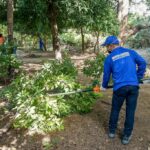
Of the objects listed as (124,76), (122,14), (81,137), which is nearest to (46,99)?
(81,137)

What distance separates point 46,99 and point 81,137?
96cm

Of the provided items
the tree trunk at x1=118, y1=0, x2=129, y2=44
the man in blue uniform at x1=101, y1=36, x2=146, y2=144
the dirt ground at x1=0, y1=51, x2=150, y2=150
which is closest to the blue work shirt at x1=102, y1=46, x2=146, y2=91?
the man in blue uniform at x1=101, y1=36, x2=146, y2=144

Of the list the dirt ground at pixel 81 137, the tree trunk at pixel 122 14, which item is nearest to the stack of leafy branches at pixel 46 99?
the dirt ground at pixel 81 137

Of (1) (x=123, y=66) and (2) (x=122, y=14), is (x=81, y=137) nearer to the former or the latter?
(1) (x=123, y=66)

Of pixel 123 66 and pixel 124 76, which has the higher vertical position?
pixel 123 66

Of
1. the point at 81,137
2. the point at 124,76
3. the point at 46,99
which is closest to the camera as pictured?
the point at 124,76

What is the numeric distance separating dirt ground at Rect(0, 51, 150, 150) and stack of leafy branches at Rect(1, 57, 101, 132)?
204 millimetres

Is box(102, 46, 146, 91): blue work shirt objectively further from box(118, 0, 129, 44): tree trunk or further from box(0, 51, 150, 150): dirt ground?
box(118, 0, 129, 44): tree trunk

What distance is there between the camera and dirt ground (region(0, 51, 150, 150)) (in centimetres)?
546

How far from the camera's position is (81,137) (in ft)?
18.6

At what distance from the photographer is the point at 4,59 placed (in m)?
9.41

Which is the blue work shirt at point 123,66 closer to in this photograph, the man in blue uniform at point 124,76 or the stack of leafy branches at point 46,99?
the man in blue uniform at point 124,76

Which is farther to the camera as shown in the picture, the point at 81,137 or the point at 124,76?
the point at 81,137

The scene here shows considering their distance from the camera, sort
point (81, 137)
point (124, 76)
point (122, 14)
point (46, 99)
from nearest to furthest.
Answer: point (124, 76) < point (46, 99) < point (81, 137) < point (122, 14)
